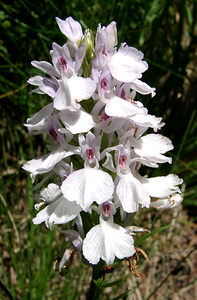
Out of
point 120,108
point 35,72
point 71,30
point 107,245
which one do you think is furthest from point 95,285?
point 35,72

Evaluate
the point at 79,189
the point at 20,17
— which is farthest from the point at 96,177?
the point at 20,17

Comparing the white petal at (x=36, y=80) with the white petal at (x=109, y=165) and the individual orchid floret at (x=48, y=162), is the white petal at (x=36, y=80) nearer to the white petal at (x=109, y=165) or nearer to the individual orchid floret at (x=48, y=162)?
the individual orchid floret at (x=48, y=162)

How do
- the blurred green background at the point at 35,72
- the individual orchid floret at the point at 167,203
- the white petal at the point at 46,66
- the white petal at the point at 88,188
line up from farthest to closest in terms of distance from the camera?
the blurred green background at the point at 35,72, the individual orchid floret at the point at 167,203, the white petal at the point at 46,66, the white petal at the point at 88,188

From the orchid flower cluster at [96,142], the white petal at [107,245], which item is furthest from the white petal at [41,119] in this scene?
the white petal at [107,245]

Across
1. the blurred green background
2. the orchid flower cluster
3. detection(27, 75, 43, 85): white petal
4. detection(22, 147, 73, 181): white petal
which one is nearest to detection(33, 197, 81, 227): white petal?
the orchid flower cluster

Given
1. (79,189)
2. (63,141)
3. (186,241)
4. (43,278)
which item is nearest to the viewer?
(79,189)

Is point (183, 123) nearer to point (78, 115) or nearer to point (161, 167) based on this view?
point (161, 167)

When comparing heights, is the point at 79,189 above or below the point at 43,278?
above
